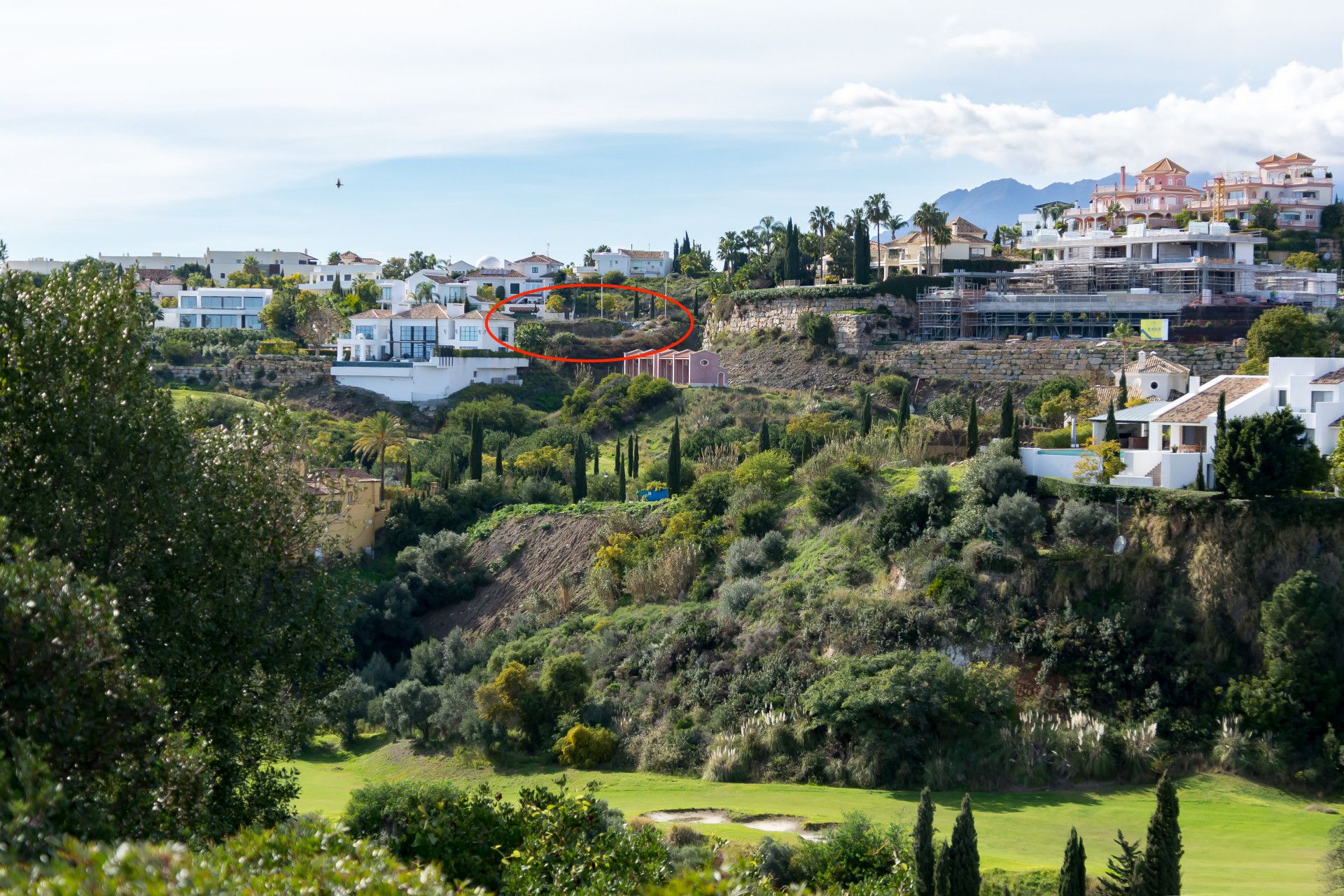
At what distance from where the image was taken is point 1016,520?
2867 cm

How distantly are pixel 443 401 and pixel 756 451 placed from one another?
24469 mm

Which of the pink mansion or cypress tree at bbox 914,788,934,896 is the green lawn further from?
the pink mansion

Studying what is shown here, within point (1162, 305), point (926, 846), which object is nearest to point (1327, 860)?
point (926, 846)

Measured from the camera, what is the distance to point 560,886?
47.0 feet

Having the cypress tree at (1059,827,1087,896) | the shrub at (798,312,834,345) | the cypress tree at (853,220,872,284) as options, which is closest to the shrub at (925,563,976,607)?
the cypress tree at (1059,827,1087,896)

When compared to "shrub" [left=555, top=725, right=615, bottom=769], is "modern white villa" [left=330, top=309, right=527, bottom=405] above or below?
above

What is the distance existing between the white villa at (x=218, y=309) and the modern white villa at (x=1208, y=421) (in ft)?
193

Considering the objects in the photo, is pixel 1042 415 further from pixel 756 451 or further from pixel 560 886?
pixel 560 886

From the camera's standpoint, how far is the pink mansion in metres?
69.6

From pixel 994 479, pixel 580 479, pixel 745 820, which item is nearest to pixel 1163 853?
pixel 745 820

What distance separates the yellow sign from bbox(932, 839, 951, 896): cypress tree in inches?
1471

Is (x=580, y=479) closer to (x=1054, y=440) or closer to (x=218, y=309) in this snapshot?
(x=1054, y=440)

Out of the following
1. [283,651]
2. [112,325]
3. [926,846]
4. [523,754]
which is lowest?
[523,754]

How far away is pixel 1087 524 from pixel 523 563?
17.1 meters
